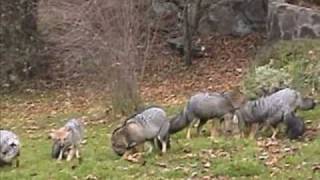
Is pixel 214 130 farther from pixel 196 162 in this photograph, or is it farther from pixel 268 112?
pixel 196 162

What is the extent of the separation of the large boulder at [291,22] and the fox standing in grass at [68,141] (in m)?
9.00

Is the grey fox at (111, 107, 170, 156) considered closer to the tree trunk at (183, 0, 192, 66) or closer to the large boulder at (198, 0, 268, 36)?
the tree trunk at (183, 0, 192, 66)

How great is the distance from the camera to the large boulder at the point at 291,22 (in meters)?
20.4

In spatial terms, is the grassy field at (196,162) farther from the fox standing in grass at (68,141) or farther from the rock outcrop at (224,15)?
the rock outcrop at (224,15)

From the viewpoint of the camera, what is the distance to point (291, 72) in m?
16.6

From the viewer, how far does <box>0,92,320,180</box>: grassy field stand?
1101cm

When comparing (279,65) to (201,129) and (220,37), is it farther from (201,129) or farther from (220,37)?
(220,37)

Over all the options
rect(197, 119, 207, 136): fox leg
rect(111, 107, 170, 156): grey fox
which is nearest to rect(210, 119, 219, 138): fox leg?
rect(197, 119, 207, 136): fox leg

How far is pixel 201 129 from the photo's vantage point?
45.9ft

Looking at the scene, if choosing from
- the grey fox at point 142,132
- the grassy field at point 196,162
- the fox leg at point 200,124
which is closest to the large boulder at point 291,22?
the grassy field at point 196,162

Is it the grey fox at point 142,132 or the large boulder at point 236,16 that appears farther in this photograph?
the large boulder at point 236,16

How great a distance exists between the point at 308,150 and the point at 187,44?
13436 mm

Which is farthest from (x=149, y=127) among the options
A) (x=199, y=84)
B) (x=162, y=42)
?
(x=162, y=42)

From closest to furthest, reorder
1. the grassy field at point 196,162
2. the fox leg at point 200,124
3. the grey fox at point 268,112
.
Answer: the grassy field at point 196,162, the grey fox at point 268,112, the fox leg at point 200,124
